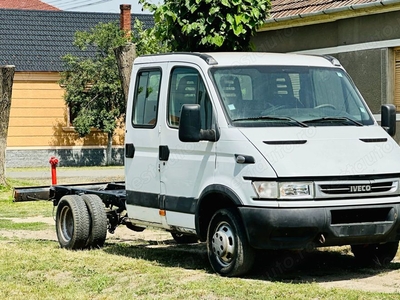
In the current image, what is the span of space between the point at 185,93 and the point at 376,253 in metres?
2.67

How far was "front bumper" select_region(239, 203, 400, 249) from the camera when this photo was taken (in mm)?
9031

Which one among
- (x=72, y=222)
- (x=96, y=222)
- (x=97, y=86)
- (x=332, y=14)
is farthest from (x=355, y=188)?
(x=97, y=86)

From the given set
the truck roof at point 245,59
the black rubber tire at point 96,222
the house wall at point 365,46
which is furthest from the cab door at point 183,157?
the house wall at point 365,46

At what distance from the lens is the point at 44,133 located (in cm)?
4012

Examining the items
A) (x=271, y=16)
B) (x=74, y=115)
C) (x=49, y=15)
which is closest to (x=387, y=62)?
(x=271, y=16)

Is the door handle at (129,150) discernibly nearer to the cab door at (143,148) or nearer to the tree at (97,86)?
the cab door at (143,148)

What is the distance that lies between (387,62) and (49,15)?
2786 centimetres

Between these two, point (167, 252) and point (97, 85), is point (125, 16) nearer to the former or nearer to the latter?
point (97, 85)

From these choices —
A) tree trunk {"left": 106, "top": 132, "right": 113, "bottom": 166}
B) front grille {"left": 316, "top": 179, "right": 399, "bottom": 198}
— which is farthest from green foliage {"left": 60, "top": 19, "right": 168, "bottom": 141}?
front grille {"left": 316, "top": 179, "right": 399, "bottom": 198}

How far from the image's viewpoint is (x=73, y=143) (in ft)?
133

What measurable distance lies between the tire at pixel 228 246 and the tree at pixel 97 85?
28001mm

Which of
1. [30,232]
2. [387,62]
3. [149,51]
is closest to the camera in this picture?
[30,232]

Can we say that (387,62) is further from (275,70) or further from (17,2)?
(17,2)

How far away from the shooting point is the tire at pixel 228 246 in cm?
936
